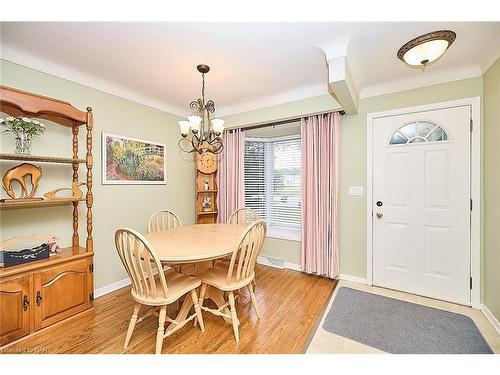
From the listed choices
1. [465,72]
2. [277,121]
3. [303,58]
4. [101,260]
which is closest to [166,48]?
[303,58]

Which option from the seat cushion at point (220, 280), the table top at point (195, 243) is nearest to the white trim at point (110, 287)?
the table top at point (195, 243)

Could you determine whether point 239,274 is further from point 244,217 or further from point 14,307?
point 14,307

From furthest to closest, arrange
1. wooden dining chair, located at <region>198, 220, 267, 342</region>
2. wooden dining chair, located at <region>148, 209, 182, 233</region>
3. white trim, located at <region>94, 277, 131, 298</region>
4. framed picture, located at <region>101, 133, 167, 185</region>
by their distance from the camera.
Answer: wooden dining chair, located at <region>148, 209, 182, 233</region> → framed picture, located at <region>101, 133, 167, 185</region> → white trim, located at <region>94, 277, 131, 298</region> → wooden dining chair, located at <region>198, 220, 267, 342</region>

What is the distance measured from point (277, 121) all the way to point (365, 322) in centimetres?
256

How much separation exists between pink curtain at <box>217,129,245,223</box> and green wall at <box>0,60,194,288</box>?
1.83ft

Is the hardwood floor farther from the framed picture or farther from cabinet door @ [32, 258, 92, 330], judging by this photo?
the framed picture

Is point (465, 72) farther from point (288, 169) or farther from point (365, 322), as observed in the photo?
point (365, 322)

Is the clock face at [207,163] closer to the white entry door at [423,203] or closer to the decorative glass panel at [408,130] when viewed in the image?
the white entry door at [423,203]

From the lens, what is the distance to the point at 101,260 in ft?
8.29

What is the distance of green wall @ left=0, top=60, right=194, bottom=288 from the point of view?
201 centimetres

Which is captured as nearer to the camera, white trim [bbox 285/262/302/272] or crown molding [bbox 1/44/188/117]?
crown molding [bbox 1/44/188/117]

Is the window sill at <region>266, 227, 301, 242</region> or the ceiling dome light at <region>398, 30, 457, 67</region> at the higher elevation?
the ceiling dome light at <region>398, 30, 457, 67</region>

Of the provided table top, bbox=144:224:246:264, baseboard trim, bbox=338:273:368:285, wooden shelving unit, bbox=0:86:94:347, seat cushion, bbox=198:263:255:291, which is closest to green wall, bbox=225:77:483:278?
baseboard trim, bbox=338:273:368:285
